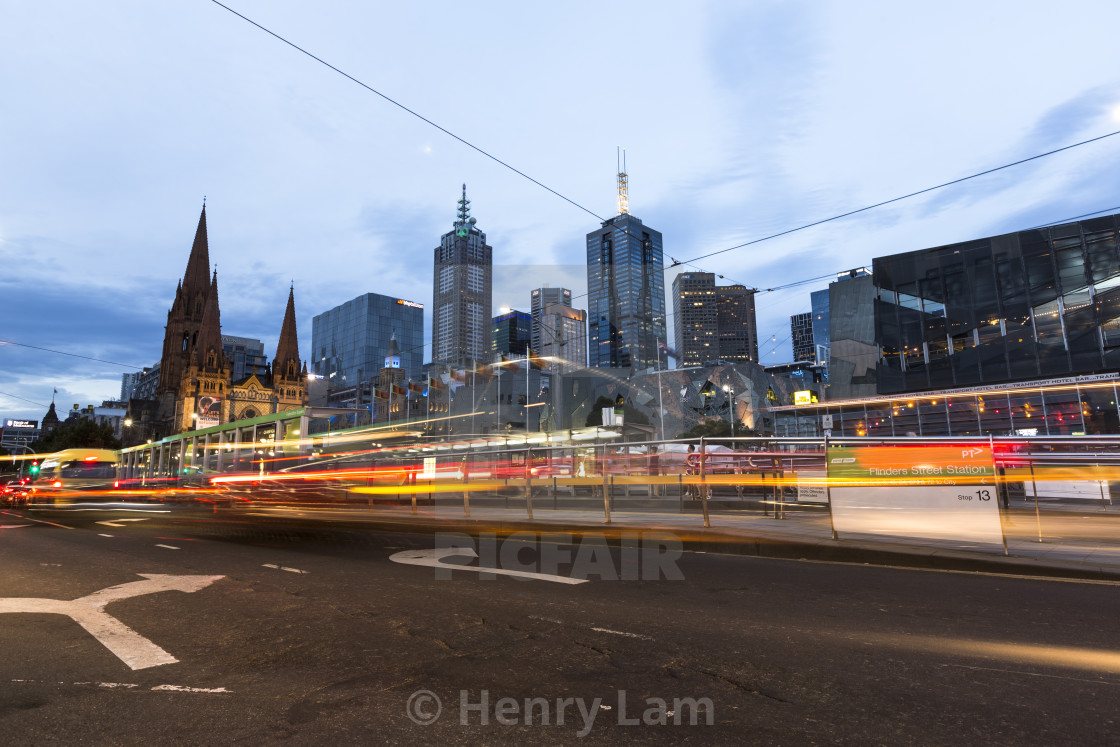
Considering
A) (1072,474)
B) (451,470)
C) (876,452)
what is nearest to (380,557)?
(876,452)

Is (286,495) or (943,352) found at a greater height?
(943,352)

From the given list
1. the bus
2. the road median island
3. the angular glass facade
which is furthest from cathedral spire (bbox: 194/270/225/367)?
the road median island

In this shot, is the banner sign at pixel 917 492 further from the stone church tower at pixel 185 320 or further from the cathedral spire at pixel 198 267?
the cathedral spire at pixel 198 267

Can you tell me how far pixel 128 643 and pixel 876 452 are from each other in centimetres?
898

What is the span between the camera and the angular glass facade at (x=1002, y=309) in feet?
142

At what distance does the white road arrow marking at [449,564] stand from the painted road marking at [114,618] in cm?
226

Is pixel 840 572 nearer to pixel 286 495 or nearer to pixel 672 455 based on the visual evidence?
pixel 672 455

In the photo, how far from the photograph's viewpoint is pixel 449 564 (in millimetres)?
7734

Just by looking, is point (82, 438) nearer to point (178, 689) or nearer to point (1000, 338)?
→ point (1000, 338)

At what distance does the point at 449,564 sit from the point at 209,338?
501 ft

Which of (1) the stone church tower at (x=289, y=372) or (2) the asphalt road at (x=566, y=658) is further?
(1) the stone church tower at (x=289, y=372)

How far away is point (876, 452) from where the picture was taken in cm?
902

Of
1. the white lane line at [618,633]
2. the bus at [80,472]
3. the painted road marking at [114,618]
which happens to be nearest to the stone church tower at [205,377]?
the bus at [80,472]

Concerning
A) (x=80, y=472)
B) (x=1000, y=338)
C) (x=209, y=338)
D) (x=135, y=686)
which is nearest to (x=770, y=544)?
(x=135, y=686)
